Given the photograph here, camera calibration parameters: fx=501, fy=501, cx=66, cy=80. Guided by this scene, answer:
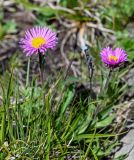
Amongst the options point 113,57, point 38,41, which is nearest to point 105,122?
point 113,57

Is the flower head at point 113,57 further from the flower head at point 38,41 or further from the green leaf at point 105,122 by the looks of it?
the green leaf at point 105,122

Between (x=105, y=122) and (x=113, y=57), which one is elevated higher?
(x=113, y=57)

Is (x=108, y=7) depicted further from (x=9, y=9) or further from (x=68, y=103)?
(x=68, y=103)

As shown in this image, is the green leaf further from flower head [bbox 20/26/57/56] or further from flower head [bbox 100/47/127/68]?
flower head [bbox 20/26/57/56]

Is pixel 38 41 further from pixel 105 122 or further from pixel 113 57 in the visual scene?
pixel 105 122

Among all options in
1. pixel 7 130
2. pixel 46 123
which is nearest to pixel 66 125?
pixel 46 123

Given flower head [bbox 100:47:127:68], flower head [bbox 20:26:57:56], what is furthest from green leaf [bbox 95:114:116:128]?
flower head [bbox 20:26:57:56]

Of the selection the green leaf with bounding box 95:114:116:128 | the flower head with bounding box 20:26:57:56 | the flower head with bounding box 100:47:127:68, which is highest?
the flower head with bounding box 20:26:57:56
